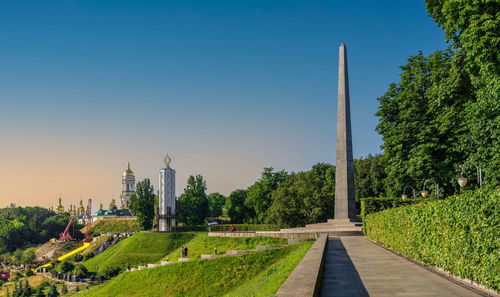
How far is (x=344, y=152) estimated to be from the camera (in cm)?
4438

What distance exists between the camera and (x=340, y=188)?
4459 cm

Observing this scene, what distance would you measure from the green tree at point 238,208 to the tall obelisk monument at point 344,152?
49101 mm

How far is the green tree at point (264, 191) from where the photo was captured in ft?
268

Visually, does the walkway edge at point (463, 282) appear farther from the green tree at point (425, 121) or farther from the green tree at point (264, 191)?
the green tree at point (264, 191)

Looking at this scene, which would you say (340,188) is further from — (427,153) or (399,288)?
(399,288)

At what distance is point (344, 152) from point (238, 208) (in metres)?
51.6

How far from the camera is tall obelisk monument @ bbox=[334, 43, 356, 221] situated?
44281 mm

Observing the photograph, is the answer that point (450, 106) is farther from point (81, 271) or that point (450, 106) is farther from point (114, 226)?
point (114, 226)

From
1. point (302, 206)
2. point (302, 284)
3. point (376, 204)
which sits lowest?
point (302, 206)

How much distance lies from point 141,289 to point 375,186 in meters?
42.9

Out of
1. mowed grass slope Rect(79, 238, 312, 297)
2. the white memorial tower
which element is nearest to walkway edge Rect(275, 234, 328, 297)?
mowed grass slope Rect(79, 238, 312, 297)

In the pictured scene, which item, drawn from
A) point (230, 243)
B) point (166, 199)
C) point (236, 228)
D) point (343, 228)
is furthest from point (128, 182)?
point (343, 228)

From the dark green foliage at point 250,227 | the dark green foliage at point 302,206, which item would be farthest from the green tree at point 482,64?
the dark green foliage at point 250,227

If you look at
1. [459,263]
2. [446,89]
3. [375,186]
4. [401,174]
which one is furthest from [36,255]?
[459,263]
